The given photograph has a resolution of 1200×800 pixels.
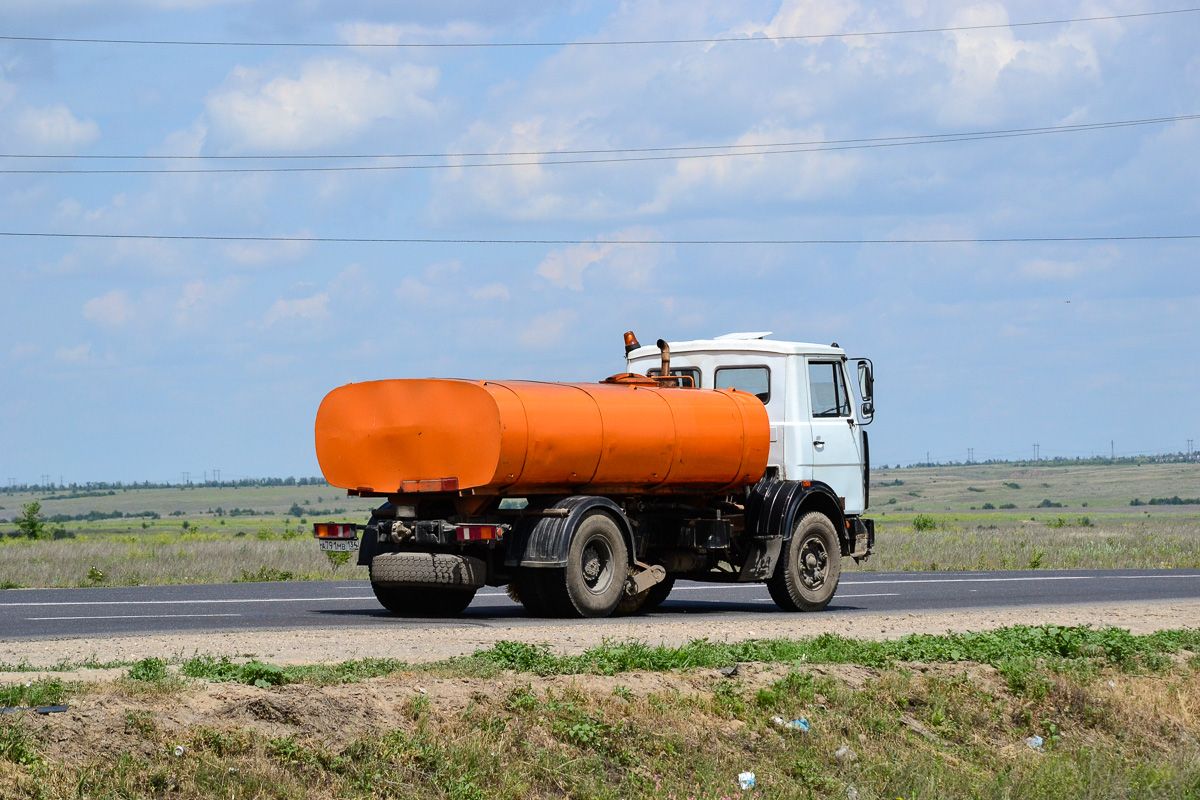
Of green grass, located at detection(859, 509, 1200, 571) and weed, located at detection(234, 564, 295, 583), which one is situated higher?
weed, located at detection(234, 564, 295, 583)

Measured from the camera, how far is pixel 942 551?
35188 millimetres

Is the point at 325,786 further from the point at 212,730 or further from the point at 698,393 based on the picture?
the point at 698,393

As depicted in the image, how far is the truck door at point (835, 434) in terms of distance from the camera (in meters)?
18.7

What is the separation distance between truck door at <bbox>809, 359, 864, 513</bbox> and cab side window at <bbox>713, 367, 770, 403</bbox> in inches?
23.8

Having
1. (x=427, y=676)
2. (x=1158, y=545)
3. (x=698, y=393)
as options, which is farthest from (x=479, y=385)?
(x=1158, y=545)

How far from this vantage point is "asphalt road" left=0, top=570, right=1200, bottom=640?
52.1 ft

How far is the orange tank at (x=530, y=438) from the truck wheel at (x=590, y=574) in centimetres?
59

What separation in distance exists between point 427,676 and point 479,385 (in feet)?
17.5

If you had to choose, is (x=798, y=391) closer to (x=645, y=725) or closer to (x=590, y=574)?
(x=590, y=574)

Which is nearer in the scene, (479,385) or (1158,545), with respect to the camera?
(479,385)

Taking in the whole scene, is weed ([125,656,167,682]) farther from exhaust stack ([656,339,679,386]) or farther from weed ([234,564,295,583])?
weed ([234,564,295,583])

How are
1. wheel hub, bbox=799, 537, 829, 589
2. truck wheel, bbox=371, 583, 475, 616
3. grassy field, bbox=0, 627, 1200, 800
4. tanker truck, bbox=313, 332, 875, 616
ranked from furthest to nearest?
wheel hub, bbox=799, 537, 829, 589
truck wheel, bbox=371, 583, 475, 616
tanker truck, bbox=313, 332, 875, 616
grassy field, bbox=0, 627, 1200, 800

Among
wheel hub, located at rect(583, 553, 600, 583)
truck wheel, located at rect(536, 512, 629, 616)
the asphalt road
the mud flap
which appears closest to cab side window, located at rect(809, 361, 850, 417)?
the mud flap

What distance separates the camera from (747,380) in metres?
18.6
